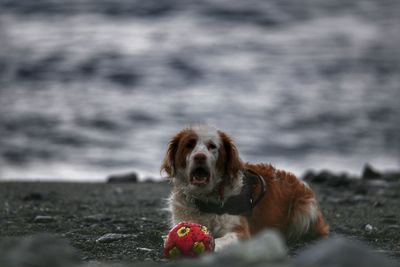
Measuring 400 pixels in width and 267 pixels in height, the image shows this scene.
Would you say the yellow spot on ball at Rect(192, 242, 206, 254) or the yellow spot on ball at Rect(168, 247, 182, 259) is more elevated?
the yellow spot on ball at Rect(192, 242, 206, 254)

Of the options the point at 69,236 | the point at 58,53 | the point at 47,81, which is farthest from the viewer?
the point at 58,53

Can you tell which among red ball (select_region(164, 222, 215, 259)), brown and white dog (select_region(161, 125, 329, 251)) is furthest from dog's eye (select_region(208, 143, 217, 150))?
red ball (select_region(164, 222, 215, 259))

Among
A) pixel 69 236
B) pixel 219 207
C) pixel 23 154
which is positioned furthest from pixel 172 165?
pixel 23 154

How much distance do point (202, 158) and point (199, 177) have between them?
0.27 metres

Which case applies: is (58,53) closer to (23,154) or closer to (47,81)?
(47,81)

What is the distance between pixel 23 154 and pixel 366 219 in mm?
13464

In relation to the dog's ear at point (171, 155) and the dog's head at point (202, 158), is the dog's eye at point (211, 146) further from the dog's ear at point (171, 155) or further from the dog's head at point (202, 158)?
the dog's ear at point (171, 155)

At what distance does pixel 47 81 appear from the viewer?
31.5 m

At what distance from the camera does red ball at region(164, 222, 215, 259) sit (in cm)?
690

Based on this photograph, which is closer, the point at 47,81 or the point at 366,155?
the point at 366,155

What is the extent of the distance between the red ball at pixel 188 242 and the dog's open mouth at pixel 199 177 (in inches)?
26.0

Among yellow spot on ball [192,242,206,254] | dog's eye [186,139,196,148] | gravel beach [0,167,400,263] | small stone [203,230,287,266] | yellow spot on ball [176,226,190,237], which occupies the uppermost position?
dog's eye [186,139,196,148]

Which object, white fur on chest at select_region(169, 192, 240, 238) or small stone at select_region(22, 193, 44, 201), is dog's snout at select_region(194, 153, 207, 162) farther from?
small stone at select_region(22, 193, 44, 201)

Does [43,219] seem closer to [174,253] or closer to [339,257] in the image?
[174,253]
